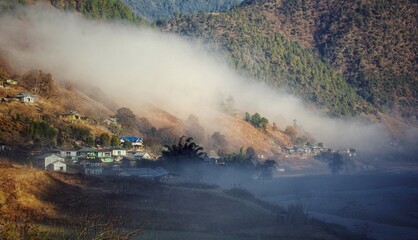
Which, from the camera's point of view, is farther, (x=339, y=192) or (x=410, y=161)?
(x=410, y=161)

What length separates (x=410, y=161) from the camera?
130 meters

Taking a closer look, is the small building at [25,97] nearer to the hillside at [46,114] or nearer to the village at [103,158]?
the village at [103,158]

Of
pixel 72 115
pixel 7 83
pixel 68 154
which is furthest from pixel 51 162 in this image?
pixel 7 83

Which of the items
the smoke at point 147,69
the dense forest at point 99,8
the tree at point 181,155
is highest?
the dense forest at point 99,8

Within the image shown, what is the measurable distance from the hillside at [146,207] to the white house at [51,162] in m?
7.81

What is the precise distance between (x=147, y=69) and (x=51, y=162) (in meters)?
86.1

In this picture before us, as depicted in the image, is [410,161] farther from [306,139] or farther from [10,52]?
[10,52]

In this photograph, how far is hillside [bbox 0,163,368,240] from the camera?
46219mm

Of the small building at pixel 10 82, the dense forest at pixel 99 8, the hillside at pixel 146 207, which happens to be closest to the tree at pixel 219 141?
the small building at pixel 10 82

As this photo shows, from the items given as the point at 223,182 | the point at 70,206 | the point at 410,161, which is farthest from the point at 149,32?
the point at 70,206

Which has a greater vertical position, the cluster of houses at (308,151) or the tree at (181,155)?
the cluster of houses at (308,151)

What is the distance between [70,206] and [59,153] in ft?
74.7

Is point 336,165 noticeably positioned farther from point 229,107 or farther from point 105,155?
point 105,155

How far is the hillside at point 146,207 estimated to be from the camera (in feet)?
152
